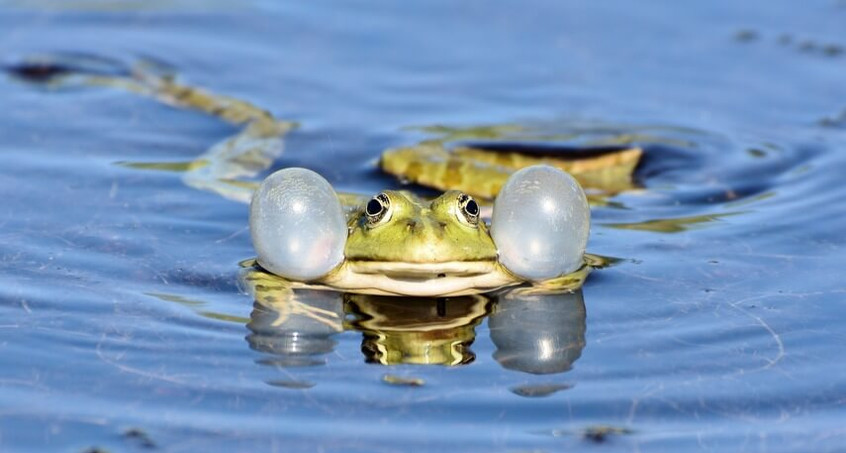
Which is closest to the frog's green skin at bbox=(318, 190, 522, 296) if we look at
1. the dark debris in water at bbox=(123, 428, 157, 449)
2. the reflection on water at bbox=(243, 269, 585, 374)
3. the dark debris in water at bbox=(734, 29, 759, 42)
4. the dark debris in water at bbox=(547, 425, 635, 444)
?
the reflection on water at bbox=(243, 269, 585, 374)

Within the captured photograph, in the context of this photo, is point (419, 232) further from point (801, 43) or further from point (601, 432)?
point (801, 43)

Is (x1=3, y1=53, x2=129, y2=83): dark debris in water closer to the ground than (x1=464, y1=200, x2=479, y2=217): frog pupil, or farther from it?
farther from it

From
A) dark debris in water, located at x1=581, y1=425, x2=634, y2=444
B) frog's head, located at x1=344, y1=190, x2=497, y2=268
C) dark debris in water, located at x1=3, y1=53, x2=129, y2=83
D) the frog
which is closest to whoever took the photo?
dark debris in water, located at x1=581, y1=425, x2=634, y2=444

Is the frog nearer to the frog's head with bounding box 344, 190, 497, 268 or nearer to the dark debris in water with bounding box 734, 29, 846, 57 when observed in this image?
the frog's head with bounding box 344, 190, 497, 268

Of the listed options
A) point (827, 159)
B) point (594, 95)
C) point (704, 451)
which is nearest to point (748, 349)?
point (704, 451)

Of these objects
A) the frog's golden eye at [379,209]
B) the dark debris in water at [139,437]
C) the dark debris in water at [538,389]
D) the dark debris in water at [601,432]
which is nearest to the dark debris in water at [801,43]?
the frog's golden eye at [379,209]

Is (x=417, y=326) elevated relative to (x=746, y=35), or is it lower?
lower

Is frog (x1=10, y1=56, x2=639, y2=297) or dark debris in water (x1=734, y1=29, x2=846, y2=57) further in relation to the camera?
dark debris in water (x1=734, y1=29, x2=846, y2=57)

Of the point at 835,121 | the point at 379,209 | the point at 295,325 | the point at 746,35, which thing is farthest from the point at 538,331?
the point at 746,35
